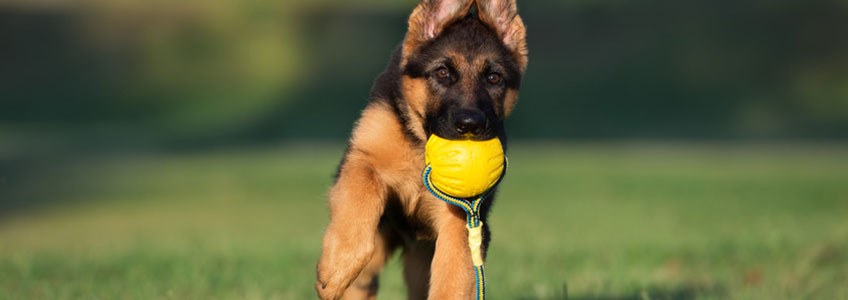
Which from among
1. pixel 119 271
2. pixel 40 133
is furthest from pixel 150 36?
pixel 119 271

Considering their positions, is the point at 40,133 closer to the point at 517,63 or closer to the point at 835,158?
the point at 835,158

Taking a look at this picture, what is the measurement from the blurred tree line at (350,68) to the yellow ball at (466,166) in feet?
85.0

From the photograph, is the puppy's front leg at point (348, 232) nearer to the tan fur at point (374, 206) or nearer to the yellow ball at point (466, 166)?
the tan fur at point (374, 206)

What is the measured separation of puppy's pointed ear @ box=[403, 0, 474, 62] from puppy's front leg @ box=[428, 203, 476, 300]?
0.94 meters

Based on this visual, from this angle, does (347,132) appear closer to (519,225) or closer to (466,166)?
(466,166)

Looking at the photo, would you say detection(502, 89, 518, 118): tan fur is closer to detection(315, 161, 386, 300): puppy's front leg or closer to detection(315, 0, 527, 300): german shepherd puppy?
detection(315, 0, 527, 300): german shepherd puppy

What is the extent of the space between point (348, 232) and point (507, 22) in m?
1.53

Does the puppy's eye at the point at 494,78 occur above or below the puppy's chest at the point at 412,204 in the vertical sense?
above

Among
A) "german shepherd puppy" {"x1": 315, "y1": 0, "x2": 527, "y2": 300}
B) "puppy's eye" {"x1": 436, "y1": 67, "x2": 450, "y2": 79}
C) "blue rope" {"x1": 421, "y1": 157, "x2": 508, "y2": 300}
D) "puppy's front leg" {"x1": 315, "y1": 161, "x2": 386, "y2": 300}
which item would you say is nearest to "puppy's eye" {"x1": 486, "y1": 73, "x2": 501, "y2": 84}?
"german shepherd puppy" {"x1": 315, "y1": 0, "x2": 527, "y2": 300}

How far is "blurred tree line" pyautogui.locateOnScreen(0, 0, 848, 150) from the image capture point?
103 feet

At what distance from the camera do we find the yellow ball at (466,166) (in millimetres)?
3658

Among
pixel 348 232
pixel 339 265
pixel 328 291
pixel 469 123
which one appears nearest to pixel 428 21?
pixel 469 123

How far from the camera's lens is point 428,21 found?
177 inches

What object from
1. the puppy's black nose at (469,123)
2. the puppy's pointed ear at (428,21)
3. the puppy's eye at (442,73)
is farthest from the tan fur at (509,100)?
the puppy's black nose at (469,123)
